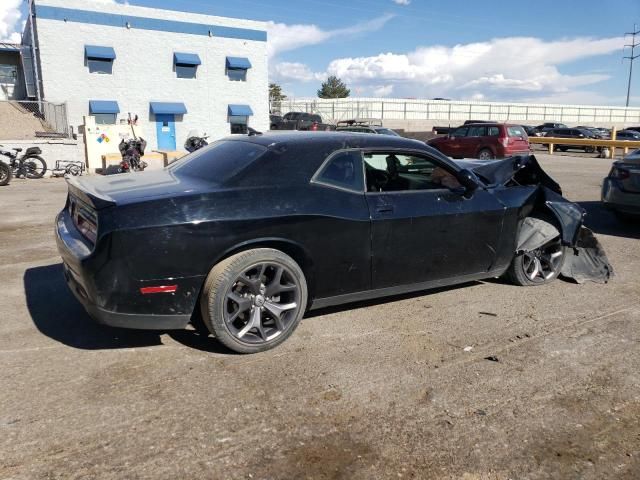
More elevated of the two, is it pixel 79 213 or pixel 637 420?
pixel 79 213

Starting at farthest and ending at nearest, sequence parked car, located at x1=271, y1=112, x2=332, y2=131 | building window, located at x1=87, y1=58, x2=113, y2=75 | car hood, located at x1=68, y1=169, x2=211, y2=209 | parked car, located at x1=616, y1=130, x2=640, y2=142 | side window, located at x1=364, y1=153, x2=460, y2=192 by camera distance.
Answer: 1. parked car, located at x1=616, y1=130, x2=640, y2=142
2. parked car, located at x1=271, y1=112, x2=332, y2=131
3. building window, located at x1=87, y1=58, x2=113, y2=75
4. side window, located at x1=364, y1=153, x2=460, y2=192
5. car hood, located at x1=68, y1=169, x2=211, y2=209

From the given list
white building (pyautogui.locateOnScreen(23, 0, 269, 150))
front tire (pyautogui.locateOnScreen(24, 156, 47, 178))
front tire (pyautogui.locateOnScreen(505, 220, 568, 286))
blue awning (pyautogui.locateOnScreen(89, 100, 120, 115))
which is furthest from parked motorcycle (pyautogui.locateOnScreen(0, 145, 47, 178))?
front tire (pyautogui.locateOnScreen(505, 220, 568, 286))

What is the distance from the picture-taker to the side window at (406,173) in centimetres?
461

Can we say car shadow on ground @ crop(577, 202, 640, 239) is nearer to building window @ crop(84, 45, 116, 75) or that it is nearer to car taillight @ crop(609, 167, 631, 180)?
car taillight @ crop(609, 167, 631, 180)

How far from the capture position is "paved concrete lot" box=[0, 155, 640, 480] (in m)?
2.66

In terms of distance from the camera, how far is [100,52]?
23.5 meters

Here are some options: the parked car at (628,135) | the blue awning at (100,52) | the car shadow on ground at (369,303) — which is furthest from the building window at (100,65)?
the parked car at (628,135)

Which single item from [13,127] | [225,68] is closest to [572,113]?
[225,68]

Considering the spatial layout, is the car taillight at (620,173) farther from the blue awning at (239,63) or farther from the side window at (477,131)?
the blue awning at (239,63)

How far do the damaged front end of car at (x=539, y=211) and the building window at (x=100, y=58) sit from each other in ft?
72.5

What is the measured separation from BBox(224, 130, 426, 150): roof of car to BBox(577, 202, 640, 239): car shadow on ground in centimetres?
527

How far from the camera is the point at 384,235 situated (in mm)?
4281

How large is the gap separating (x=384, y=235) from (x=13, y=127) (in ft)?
67.8

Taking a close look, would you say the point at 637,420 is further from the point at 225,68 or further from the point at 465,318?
the point at 225,68
